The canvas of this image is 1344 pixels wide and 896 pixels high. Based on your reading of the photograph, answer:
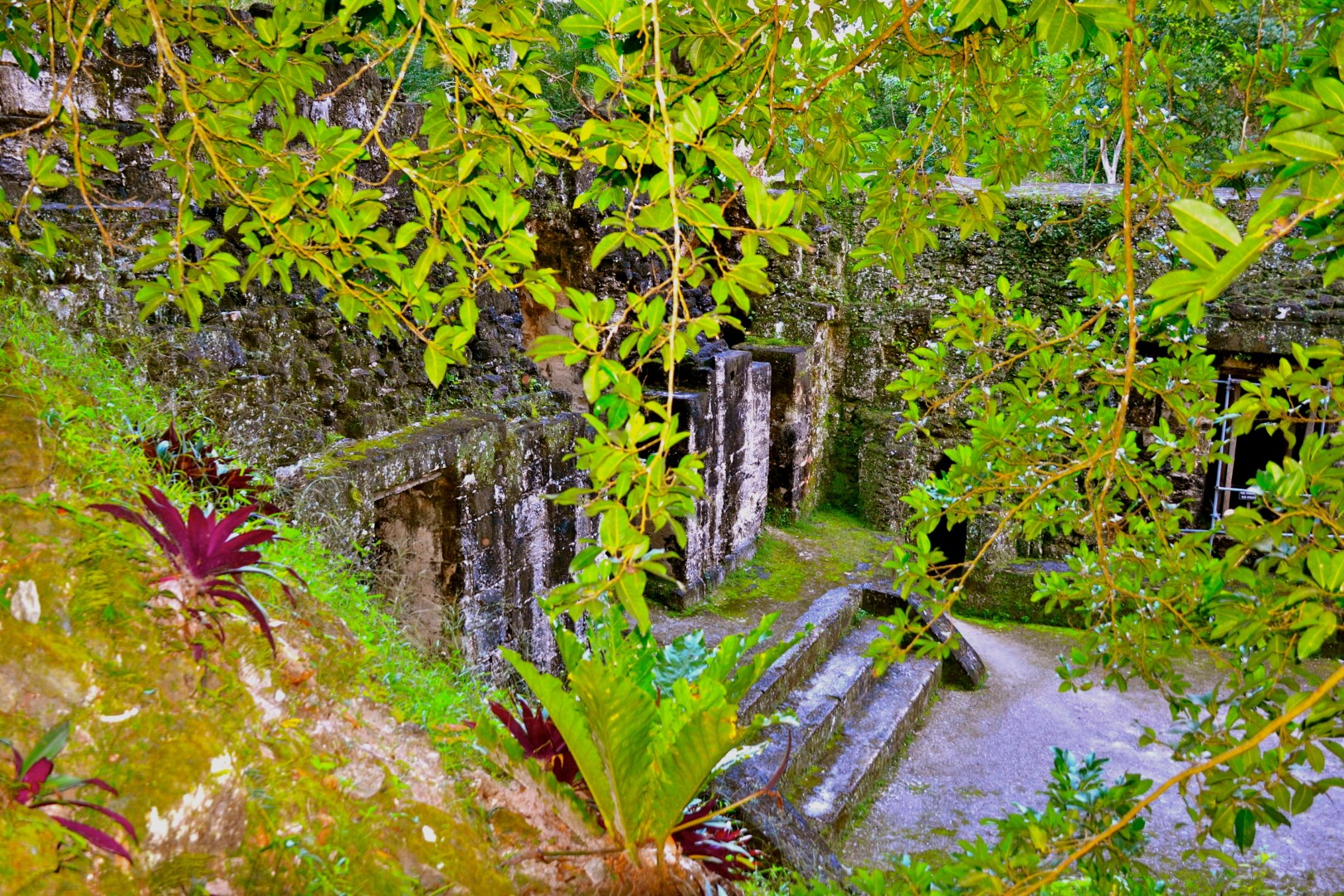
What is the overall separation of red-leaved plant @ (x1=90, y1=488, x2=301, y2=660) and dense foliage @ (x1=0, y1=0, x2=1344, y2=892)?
1.92ft

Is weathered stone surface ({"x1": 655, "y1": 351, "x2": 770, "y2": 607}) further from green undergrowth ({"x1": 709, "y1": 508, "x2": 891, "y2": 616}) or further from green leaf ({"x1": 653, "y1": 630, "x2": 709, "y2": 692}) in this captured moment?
green leaf ({"x1": 653, "y1": 630, "x2": 709, "y2": 692})

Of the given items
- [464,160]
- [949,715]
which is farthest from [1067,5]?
[949,715]

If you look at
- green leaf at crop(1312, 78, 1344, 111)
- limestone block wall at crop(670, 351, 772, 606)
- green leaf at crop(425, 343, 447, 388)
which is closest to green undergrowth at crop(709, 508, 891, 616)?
limestone block wall at crop(670, 351, 772, 606)

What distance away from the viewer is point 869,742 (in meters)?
6.52

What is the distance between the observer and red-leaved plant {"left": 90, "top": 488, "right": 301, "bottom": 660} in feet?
6.82

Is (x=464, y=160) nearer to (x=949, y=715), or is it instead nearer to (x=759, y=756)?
(x=759, y=756)

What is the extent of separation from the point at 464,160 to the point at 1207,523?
32.5ft

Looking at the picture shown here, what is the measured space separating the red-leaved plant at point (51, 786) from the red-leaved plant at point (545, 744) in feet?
3.97

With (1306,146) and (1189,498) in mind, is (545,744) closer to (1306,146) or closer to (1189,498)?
(1189,498)

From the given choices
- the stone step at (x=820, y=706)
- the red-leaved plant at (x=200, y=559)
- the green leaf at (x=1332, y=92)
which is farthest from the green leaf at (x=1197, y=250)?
the stone step at (x=820, y=706)

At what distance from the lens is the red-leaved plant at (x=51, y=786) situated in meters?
1.50

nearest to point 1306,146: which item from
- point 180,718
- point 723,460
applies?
point 180,718

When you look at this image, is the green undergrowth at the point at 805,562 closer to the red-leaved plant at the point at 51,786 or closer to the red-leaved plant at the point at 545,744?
the red-leaved plant at the point at 545,744

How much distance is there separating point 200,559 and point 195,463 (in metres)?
0.94
